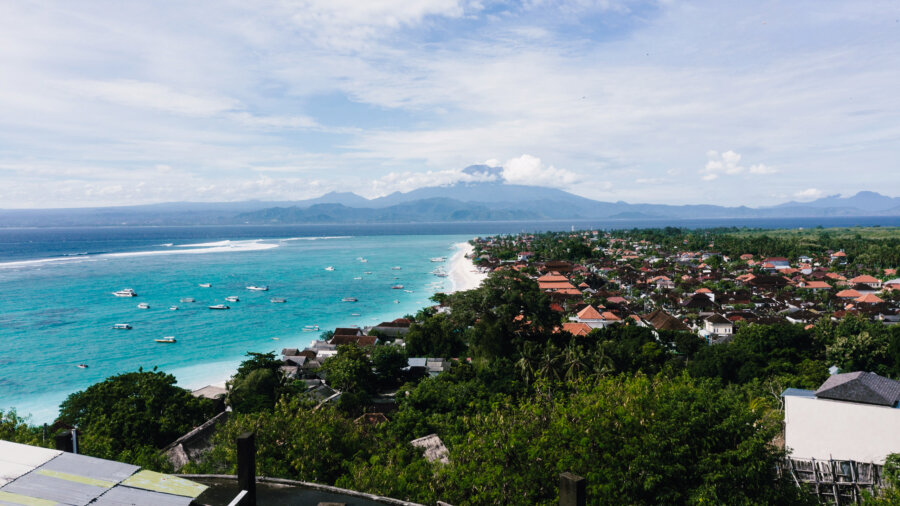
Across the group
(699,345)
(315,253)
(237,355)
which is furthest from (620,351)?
(315,253)

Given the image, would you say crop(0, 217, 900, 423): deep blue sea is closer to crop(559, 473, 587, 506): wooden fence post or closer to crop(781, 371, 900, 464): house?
crop(781, 371, 900, 464): house

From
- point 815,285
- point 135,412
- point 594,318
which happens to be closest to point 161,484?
point 135,412

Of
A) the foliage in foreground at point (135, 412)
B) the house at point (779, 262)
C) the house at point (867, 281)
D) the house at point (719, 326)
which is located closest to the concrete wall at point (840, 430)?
the foliage in foreground at point (135, 412)

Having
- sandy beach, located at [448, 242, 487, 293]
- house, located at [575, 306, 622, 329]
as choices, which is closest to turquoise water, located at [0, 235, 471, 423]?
sandy beach, located at [448, 242, 487, 293]

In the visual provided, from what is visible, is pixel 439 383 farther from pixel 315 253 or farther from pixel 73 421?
pixel 315 253

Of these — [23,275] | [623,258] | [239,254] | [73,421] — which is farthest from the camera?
[239,254]

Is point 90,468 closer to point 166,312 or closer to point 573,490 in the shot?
point 573,490
